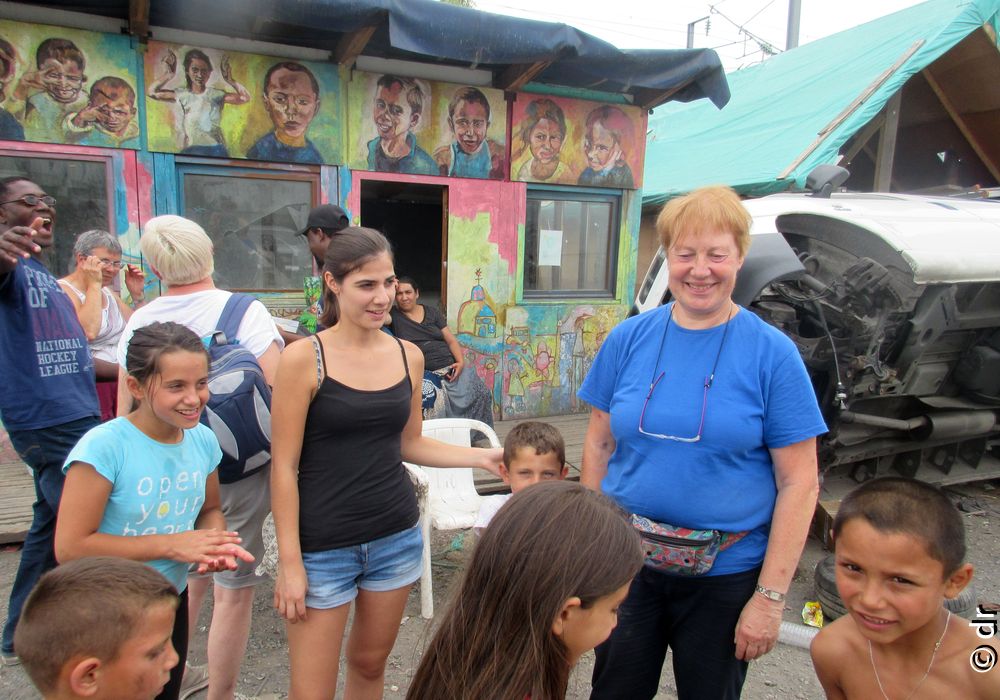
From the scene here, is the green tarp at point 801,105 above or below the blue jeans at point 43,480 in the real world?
above

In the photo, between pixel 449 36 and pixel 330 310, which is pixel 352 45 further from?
pixel 330 310

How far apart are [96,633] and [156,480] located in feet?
2.04

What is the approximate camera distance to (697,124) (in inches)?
471

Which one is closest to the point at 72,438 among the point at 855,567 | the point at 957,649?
the point at 855,567

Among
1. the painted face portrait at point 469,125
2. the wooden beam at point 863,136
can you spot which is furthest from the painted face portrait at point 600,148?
the wooden beam at point 863,136

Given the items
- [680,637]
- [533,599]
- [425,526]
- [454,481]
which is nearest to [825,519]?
[454,481]

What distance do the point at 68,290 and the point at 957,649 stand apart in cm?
427

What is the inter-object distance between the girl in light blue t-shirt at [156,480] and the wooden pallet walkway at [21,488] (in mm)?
2843

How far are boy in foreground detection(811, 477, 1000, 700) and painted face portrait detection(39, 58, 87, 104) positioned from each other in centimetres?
572

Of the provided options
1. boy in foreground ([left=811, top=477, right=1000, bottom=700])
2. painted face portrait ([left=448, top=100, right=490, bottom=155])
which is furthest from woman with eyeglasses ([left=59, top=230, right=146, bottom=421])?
boy in foreground ([left=811, top=477, right=1000, bottom=700])

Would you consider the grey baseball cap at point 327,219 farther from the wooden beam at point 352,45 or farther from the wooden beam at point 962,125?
the wooden beam at point 962,125

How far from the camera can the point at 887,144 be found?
848cm

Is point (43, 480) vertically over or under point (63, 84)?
under

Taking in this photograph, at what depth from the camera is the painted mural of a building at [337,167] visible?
4.86 meters
